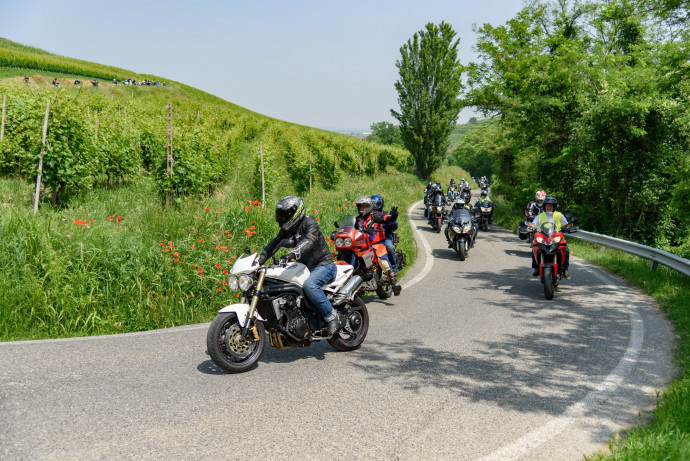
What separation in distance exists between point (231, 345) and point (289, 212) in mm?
1540

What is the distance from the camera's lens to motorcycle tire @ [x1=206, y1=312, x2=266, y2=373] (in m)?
4.93

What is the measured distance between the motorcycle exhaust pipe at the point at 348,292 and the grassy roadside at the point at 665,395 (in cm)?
311

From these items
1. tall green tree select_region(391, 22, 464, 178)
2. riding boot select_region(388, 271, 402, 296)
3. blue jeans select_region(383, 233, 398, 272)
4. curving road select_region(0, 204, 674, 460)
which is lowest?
curving road select_region(0, 204, 674, 460)

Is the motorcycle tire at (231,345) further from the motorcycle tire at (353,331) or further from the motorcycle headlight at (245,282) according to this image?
the motorcycle tire at (353,331)

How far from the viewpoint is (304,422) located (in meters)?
4.14

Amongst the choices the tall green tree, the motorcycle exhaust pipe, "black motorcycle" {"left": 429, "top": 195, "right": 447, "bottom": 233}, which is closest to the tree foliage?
"black motorcycle" {"left": 429, "top": 195, "right": 447, "bottom": 233}

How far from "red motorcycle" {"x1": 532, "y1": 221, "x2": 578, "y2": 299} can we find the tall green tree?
123 feet

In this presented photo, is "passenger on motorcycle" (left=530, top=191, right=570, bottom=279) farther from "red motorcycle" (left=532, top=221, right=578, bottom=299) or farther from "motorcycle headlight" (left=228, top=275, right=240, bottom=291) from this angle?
"motorcycle headlight" (left=228, top=275, right=240, bottom=291)

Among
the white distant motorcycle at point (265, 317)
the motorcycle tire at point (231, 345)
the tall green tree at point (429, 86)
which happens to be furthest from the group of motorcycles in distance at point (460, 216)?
the tall green tree at point (429, 86)

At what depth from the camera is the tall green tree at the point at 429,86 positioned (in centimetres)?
4559

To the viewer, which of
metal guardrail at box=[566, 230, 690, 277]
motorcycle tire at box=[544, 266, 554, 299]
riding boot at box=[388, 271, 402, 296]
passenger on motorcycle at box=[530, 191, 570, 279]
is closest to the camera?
riding boot at box=[388, 271, 402, 296]

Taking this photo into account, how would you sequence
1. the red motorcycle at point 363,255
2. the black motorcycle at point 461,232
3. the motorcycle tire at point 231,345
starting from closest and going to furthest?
the motorcycle tire at point 231,345 < the red motorcycle at point 363,255 < the black motorcycle at point 461,232

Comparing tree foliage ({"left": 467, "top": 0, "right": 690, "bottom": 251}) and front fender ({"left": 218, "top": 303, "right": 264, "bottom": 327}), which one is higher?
tree foliage ({"left": 467, "top": 0, "right": 690, "bottom": 251})

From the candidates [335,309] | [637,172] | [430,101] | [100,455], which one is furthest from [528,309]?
[430,101]
